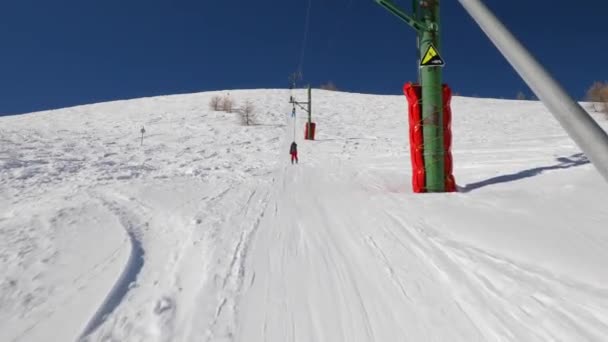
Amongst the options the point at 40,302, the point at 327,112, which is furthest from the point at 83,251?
the point at 327,112

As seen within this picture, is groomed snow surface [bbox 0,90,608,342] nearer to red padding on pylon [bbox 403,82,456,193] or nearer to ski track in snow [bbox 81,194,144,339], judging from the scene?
ski track in snow [bbox 81,194,144,339]

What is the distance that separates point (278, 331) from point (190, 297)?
2.44 feet

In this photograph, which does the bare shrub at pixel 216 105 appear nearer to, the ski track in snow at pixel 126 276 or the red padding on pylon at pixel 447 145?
the red padding on pylon at pixel 447 145

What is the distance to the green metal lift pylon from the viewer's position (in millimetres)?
5246

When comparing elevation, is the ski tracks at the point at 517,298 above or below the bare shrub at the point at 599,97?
below

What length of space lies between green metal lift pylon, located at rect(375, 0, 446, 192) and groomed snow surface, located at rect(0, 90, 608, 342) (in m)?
0.62

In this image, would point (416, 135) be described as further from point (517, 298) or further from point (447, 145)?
point (517, 298)

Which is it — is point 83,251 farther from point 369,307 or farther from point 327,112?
point 327,112

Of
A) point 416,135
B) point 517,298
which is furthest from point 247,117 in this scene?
point 517,298

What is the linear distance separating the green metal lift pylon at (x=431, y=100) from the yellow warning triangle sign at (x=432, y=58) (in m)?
0.02

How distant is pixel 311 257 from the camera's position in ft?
9.57

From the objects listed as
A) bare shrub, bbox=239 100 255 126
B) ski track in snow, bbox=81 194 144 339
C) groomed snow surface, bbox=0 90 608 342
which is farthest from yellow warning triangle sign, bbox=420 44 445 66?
bare shrub, bbox=239 100 255 126

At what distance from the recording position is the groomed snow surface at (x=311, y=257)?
1.89 meters

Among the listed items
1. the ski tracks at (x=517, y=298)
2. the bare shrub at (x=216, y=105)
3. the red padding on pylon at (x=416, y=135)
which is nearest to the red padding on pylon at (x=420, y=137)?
the red padding on pylon at (x=416, y=135)
